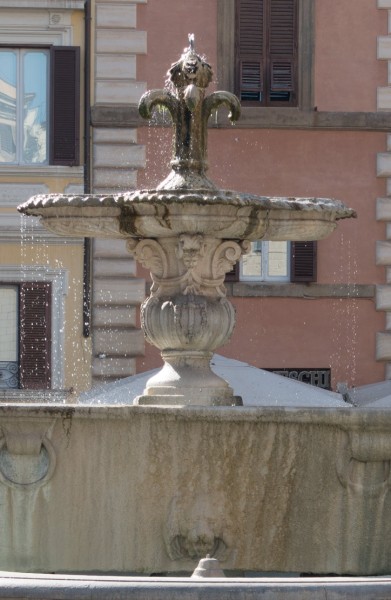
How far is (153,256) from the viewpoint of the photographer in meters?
13.0

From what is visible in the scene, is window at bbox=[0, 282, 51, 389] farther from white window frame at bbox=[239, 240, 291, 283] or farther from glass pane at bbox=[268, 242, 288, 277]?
glass pane at bbox=[268, 242, 288, 277]

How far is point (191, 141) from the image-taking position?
44.0 feet

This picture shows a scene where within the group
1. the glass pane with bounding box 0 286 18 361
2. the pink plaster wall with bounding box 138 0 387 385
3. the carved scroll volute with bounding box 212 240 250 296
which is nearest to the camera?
the carved scroll volute with bounding box 212 240 250 296

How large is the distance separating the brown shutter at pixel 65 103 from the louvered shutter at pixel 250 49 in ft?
6.58

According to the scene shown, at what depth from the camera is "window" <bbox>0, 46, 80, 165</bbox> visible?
26.0 m

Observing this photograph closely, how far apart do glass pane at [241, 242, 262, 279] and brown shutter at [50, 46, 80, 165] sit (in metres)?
2.49

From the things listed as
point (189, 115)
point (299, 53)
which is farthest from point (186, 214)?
point (299, 53)

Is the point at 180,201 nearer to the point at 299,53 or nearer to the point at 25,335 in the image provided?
the point at 25,335

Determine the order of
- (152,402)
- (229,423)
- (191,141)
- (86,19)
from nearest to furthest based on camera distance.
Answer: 1. (229,423)
2. (152,402)
3. (191,141)
4. (86,19)

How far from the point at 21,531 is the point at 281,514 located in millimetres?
1387

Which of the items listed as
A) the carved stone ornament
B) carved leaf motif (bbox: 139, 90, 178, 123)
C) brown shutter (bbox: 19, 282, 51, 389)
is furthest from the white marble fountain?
brown shutter (bbox: 19, 282, 51, 389)

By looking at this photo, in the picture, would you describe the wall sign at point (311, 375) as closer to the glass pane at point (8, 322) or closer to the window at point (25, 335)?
the window at point (25, 335)

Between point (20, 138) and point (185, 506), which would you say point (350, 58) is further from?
point (185, 506)

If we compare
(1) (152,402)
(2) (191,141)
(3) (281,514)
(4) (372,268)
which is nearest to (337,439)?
(3) (281,514)
